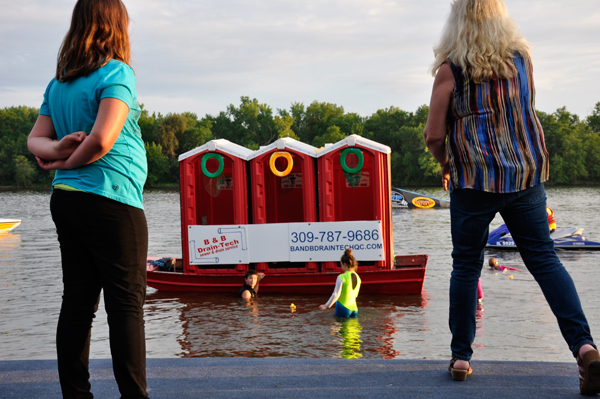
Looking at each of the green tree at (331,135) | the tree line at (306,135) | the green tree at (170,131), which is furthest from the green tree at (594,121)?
the green tree at (170,131)

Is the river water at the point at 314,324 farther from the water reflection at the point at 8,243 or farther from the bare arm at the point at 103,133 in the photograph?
the water reflection at the point at 8,243

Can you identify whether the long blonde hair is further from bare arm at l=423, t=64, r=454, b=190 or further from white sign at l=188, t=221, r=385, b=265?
white sign at l=188, t=221, r=385, b=265

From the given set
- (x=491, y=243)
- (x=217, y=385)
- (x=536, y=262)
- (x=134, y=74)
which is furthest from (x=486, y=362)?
(x=491, y=243)

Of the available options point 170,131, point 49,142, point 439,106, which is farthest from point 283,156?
point 170,131

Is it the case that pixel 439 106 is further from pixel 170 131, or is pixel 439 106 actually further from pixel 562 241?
pixel 170 131

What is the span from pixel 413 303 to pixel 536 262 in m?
7.84

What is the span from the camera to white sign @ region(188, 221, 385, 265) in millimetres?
10312

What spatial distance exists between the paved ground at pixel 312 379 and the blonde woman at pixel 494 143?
0.21 m

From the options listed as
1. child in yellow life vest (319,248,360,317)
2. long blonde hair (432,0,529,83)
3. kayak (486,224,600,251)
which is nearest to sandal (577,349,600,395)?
long blonde hair (432,0,529,83)

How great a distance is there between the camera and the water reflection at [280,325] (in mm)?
7555

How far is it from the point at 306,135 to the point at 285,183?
108 metres

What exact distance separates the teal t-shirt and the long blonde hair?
1.54 metres

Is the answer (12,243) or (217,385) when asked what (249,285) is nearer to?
(217,385)

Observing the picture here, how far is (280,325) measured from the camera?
901cm
